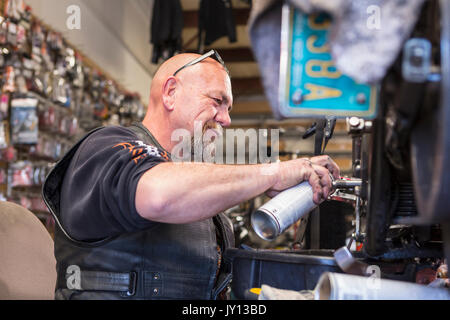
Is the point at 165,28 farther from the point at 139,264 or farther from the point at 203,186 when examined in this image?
the point at 203,186

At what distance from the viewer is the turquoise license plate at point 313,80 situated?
1.95 ft

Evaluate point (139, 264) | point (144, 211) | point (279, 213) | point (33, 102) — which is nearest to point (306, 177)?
point (279, 213)

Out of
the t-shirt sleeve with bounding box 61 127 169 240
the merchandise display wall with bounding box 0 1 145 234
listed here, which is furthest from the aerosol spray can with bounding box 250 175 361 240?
the merchandise display wall with bounding box 0 1 145 234

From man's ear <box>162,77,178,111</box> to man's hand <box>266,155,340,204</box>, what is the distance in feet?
2.28

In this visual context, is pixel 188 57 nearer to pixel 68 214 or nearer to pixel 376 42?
pixel 68 214

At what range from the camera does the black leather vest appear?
1112mm

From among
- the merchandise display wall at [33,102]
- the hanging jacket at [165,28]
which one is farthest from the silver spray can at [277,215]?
the hanging jacket at [165,28]

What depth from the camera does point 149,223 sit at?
100 cm

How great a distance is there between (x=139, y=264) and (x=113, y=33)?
4158mm

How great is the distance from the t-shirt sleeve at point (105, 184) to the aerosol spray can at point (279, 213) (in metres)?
0.24

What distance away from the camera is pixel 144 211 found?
907mm
